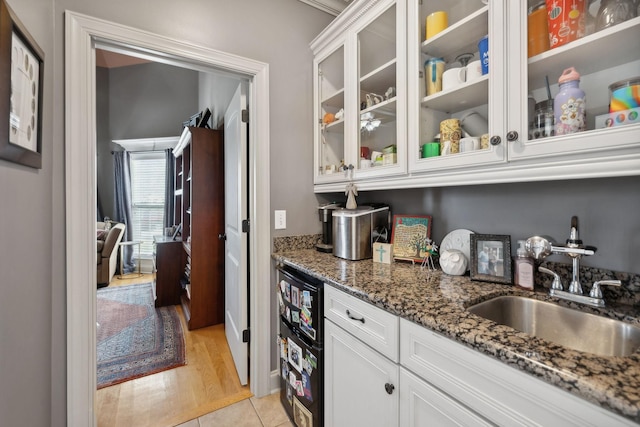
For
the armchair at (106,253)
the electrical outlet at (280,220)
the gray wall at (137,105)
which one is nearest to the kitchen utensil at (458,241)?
the electrical outlet at (280,220)

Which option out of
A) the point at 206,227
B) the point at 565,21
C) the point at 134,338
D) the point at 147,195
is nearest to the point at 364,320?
the point at 565,21

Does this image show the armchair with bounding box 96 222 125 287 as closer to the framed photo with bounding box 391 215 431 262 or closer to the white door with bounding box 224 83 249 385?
the white door with bounding box 224 83 249 385

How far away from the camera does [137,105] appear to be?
5043 mm

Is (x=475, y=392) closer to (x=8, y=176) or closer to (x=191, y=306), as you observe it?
(x=8, y=176)

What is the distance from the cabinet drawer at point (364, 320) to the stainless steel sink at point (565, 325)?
282 mm

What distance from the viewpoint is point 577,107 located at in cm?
84

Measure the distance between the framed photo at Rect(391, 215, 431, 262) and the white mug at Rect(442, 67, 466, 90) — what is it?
65cm

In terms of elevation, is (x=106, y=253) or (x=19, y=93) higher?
(x=19, y=93)

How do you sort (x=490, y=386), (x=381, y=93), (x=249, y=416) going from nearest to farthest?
(x=490, y=386) → (x=381, y=93) → (x=249, y=416)

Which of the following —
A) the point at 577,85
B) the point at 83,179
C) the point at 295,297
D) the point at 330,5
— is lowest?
the point at 295,297

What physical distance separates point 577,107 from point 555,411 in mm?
823

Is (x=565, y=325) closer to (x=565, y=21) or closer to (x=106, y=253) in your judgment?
(x=565, y=21)

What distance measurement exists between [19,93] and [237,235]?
124 cm

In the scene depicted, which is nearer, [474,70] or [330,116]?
[474,70]
